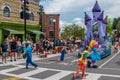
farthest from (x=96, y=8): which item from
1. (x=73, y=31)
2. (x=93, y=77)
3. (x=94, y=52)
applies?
(x=73, y=31)

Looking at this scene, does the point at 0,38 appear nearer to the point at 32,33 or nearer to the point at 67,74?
the point at 32,33

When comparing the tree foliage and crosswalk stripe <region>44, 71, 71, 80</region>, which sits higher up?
the tree foliage

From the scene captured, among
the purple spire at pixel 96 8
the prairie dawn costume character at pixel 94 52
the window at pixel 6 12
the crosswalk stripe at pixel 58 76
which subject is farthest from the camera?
the window at pixel 6 12

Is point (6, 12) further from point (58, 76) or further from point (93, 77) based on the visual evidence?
point (93, 77)

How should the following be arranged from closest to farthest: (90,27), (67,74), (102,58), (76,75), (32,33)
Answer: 1. (76,75)
2. (67,74)
3. (102,58)
4. (90,27)
5. (32,33)

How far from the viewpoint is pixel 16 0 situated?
34.4 meters

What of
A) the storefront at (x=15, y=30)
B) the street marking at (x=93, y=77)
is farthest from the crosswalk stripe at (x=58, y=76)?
the storefront at (x=15, y=30)

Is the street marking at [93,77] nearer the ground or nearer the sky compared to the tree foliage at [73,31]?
nearer the ground

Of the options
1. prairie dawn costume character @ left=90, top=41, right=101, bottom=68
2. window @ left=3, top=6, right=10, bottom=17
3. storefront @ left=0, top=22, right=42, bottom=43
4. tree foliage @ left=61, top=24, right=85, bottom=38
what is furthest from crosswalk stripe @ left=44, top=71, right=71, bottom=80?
tree foliage @ left=61, top=24, right=85, bottom=38

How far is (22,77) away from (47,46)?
1613cm

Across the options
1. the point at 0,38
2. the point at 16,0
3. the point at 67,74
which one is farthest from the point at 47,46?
the point at 67,74

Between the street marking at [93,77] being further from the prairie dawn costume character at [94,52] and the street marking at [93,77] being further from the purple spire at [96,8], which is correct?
the purple spire at [96,8]

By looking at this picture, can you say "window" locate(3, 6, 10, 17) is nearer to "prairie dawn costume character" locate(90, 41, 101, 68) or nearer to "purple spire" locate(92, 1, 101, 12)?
"purple spire" locate(92, 1, 101, 12)

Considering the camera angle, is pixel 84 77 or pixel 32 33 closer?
pixel 84 77
